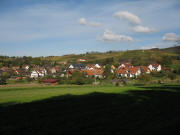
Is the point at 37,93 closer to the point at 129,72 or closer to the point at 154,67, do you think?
the point at 129,72

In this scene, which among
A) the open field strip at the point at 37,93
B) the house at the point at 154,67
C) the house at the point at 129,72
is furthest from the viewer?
the house at the point at 154,67

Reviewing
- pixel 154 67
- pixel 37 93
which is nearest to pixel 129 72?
pixel 154 67

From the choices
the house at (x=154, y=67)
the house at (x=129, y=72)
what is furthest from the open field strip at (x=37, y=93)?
the house at (x=154, y=67)

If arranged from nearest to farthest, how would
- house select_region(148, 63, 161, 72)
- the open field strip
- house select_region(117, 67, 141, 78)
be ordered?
the open field strip, house select_region(117, 67, 141, 78), house select_region(148, 63, 161, 72)

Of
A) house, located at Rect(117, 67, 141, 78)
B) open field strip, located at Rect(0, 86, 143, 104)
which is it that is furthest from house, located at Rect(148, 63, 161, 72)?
open field strip, located at Rect(0, 86, 143, 104)

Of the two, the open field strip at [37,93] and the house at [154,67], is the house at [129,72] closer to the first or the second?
the house at [154,67]

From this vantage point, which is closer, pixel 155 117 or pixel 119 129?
pixel 119 129

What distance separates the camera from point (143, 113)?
41.4ft

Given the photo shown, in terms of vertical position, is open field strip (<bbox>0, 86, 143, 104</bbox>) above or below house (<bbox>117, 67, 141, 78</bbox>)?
below

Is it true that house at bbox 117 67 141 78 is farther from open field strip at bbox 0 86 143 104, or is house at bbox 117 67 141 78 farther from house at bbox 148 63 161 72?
open field strip at bbox 0 86 143 104

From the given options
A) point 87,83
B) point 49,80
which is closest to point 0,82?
point 49,80

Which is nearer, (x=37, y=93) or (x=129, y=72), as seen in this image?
(x=37, y=93)

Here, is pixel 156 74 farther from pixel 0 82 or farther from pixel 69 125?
pixel 69 125

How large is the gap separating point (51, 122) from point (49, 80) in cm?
4504
